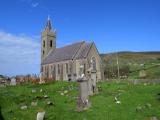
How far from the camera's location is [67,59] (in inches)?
2377

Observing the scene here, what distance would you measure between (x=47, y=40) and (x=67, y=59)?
18.7 meters

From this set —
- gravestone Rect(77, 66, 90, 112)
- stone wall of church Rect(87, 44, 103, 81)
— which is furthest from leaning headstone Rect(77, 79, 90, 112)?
stone wall of church Rect(87, 44, 103, 81)

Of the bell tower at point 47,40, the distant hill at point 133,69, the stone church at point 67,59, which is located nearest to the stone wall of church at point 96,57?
the stone church at point 67,59

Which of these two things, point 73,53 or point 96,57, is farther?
point 73,53

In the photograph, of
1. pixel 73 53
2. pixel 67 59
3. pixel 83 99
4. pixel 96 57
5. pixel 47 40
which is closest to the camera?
pixel 83 99

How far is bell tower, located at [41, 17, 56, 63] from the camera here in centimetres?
7612

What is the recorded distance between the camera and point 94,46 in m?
57.9

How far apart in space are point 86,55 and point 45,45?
84.9 feet

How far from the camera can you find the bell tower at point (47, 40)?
76.1 metres

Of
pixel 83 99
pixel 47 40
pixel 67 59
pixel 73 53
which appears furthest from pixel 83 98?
pixel 47 40

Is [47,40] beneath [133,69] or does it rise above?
above

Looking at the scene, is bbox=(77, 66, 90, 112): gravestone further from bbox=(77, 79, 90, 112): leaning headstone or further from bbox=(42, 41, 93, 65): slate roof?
bbox=(42, 41, 93, 65): slate roof

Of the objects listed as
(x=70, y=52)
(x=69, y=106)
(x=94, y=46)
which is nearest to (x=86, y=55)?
(x=94, y=46)

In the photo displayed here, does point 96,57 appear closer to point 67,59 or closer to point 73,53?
point 73,53
